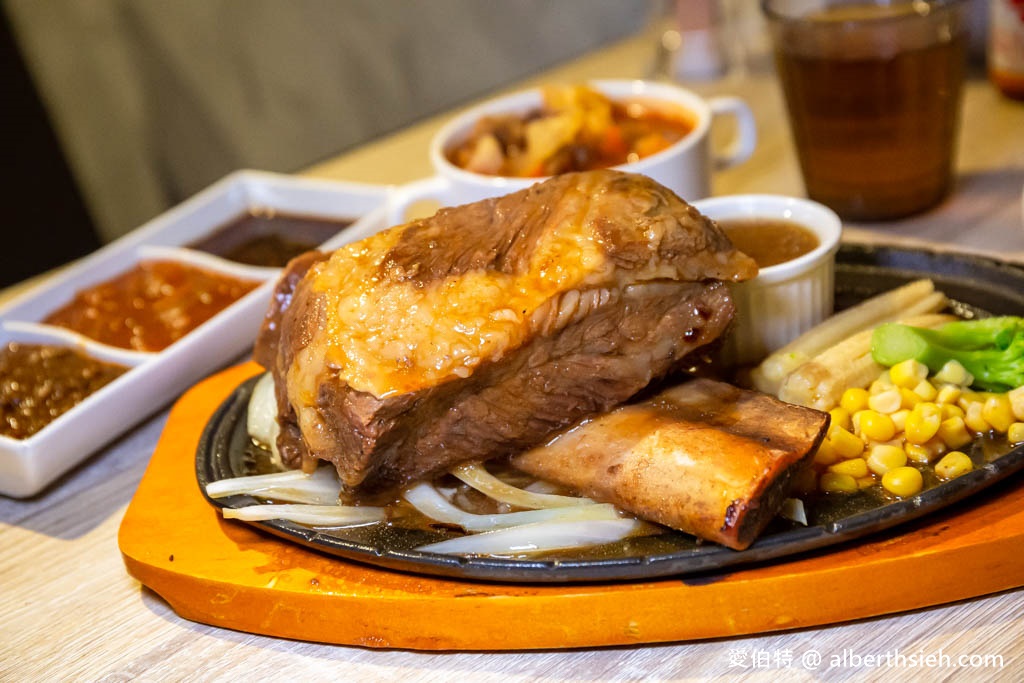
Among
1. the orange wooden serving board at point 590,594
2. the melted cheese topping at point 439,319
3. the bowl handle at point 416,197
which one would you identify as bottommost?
the orange wooden serving board at point 590,594

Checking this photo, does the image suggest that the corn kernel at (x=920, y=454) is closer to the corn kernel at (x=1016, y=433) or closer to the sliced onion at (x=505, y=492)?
the corn kernel at (x=1016, y=433)

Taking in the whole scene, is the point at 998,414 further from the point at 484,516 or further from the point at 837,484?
the point at 484,516

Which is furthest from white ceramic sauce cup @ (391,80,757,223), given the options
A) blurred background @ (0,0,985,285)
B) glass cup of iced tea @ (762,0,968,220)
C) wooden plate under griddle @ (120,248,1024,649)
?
blurred background @ (0,0,985,285)

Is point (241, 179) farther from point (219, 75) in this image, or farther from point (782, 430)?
point (782, 430)

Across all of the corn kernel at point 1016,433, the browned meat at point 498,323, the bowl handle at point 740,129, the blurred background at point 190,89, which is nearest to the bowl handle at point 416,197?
the bowl handle at point 740,129

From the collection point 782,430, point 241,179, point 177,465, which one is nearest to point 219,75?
point 241,179

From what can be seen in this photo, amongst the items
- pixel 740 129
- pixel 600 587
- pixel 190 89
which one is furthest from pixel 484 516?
pixel 190 89
